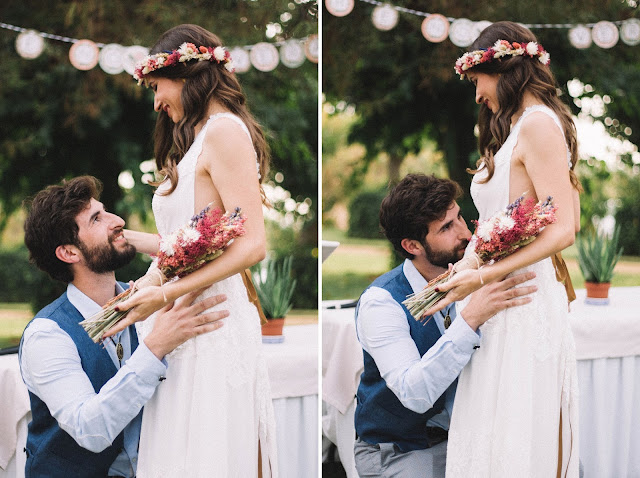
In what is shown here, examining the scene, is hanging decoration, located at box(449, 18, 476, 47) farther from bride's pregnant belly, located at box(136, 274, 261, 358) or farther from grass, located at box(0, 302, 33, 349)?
grass, located at box(0, 302, 33, 349)

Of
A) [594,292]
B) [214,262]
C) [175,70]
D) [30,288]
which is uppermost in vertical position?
[175,70]

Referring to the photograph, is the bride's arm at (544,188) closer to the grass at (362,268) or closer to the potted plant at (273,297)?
the potted plant at (273,297)

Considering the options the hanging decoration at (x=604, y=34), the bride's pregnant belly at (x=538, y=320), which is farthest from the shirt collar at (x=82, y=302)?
the hanging decoration at (x=604, y=34)

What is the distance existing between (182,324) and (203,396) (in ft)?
0.63

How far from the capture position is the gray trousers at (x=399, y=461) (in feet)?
7.47

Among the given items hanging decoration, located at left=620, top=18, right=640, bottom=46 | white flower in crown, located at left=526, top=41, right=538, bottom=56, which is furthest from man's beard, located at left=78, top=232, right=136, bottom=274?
hanging decoration, located at left=620, top=18, right=640, bottom=46

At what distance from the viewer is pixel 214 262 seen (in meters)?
1.69

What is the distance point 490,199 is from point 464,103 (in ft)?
13.5

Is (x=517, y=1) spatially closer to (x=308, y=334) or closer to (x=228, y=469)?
(x=308, y=334)

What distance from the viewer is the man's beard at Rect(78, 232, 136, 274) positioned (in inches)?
85.4

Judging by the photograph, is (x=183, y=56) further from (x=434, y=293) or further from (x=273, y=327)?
(x=273, y=327)

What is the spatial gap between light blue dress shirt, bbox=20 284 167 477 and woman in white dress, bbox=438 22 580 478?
811 millimetres

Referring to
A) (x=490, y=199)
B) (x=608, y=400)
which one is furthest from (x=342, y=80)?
(x=490, y=199)

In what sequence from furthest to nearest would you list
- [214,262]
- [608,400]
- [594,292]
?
1. [594,292]
2. [608,400]
3. [214,262]
